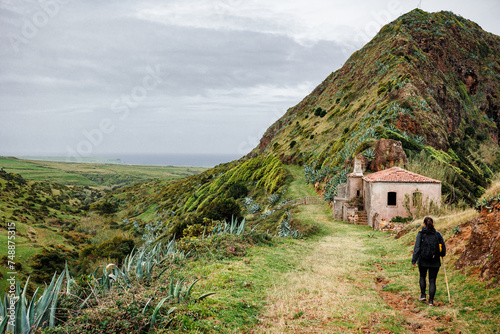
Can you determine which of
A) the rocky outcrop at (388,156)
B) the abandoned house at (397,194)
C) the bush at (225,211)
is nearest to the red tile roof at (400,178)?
the abandoned house at (397,194)

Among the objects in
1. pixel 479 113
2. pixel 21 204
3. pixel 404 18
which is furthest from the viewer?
pixel 404 18

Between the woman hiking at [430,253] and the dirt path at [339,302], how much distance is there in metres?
0.57

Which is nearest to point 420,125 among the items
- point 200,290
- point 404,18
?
point 200,290

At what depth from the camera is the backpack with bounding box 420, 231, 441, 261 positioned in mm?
6730

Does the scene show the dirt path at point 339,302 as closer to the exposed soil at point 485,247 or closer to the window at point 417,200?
the exposed soil at point 485,247

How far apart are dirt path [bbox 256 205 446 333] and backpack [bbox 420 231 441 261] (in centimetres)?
108

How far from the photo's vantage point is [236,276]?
7.78 metres

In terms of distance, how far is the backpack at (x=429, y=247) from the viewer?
6730mm

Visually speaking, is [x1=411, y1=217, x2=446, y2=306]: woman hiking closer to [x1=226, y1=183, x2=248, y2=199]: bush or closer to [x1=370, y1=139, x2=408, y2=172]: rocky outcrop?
[x1=370, y1=139, x2=408, y2=172]: rocky outcrop

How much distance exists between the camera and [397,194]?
68.7 feet

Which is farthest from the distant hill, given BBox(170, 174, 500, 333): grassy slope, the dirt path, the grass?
the dirt path

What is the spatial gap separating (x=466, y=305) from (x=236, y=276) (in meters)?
4.72

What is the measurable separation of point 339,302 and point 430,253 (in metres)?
2.15

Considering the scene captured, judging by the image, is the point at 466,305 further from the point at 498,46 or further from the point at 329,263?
the point at 498,46
